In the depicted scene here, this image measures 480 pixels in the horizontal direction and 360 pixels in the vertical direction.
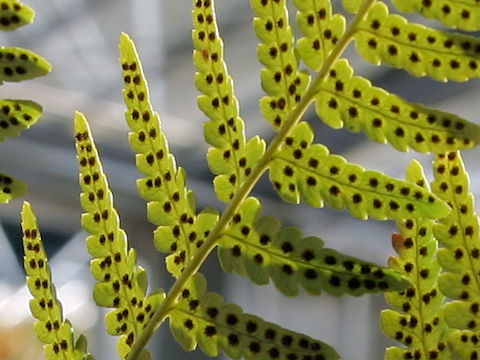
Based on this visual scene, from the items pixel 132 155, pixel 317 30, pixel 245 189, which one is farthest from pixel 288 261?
pixel 132 155

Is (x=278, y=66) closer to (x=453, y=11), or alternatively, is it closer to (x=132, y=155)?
(x=453, y=11)

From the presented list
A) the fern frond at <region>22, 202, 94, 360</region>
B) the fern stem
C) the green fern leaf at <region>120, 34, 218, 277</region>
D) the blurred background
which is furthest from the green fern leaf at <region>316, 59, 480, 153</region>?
the blurred background

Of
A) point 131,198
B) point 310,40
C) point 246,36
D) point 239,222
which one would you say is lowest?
point 239,222

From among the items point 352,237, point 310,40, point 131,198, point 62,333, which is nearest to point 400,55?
point 310,40

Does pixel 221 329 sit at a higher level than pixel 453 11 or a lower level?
Answer: lower

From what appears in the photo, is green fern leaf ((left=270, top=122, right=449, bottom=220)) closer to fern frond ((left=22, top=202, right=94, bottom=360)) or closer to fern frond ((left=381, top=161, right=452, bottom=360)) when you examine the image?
fern frond ((left=381, top=161, right=452, bottom=360))

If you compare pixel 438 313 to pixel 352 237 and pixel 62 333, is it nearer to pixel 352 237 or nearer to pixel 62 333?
pixel 62 333

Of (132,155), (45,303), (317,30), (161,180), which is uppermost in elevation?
(132,155)
